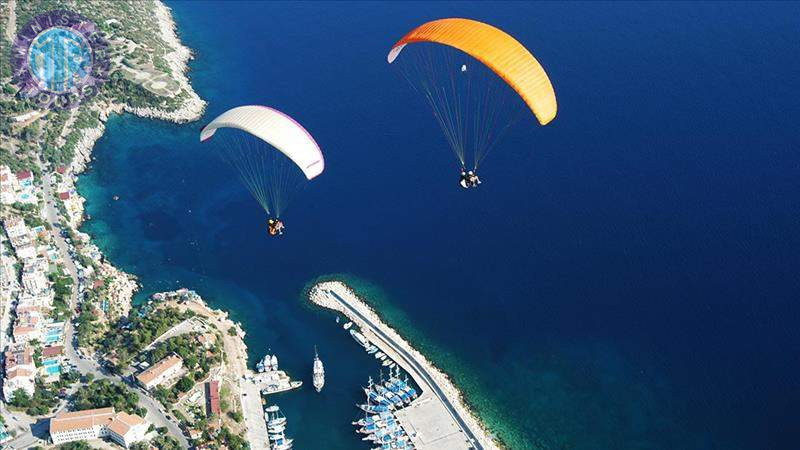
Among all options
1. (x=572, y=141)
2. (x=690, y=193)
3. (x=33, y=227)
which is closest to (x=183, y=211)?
(x=33, y=227)

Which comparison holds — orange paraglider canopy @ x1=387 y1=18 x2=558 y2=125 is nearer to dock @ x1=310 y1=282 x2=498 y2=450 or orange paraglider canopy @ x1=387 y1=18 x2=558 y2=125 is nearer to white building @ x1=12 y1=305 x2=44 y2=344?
dock @ x1=310 y1=282 x2=498 y2=450

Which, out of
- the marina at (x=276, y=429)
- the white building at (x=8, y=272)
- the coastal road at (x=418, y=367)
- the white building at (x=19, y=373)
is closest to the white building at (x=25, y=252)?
the white building at (x=8, y=272)

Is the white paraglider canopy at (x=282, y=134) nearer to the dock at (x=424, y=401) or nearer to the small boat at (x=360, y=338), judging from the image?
the dock at (x=424, y=401)

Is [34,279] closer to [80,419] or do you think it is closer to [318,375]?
[80,419]

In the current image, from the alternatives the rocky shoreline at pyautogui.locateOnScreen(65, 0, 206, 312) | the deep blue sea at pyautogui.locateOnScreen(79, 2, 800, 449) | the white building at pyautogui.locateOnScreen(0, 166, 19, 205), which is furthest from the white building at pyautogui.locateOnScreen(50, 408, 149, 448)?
the white building at pyautogui.locateOnScreen(0, 166, 19, 205)

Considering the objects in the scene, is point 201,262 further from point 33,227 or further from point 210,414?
point 210,414

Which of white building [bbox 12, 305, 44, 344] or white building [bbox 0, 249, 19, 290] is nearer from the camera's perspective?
white building [bbox 12, 305, 44, 344]

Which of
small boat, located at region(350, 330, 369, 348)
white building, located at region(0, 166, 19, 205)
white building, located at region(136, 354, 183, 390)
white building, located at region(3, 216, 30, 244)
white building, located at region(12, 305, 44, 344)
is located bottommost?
small boat, located at region(350, 330, 369, 348)
